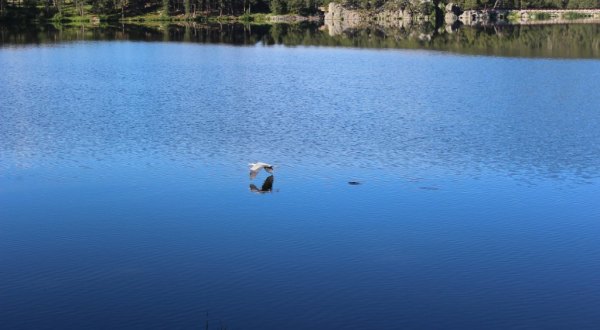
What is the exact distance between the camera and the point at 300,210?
68.4 feet

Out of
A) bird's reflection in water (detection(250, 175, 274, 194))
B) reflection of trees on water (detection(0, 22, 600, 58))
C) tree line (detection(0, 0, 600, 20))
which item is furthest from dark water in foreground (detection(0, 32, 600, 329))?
tree line (detection(0, 0, 600, 20))

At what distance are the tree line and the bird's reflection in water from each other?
10949 centimetres

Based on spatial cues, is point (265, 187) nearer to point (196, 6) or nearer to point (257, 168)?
point (257, 168)

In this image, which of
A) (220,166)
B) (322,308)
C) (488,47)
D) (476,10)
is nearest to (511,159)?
(220,166)

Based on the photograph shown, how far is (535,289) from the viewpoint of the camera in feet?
51.9

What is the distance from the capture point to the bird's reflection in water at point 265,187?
2264 cm

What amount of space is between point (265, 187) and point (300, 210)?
8.09 feet

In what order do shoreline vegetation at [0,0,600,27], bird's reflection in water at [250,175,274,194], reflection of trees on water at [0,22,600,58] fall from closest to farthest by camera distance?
bird's reflection in water at [250,175,274,194] < reflection of trees on water at [0,22,600,58] < shoreline vegetation at [0,0,600,27]

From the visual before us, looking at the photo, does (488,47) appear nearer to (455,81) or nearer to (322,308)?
(455,81)

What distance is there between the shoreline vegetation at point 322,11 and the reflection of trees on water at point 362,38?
19.7m

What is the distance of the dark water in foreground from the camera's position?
14898 millimetres

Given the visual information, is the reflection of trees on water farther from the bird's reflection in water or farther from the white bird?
the bird's reflection in water

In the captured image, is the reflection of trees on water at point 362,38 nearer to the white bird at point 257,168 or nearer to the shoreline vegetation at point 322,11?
the shoreline vegetation at point 322,11

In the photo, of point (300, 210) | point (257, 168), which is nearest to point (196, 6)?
point (257, 168)
